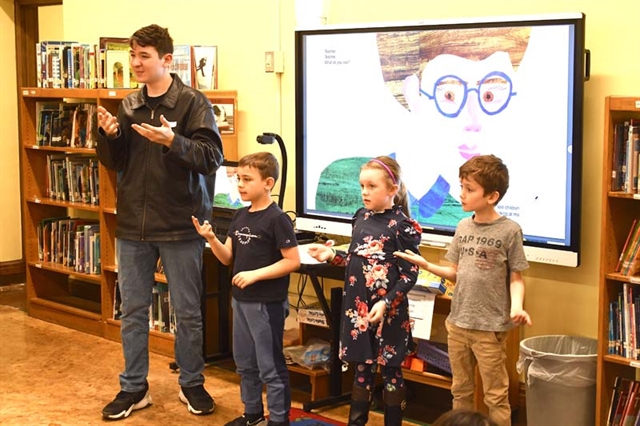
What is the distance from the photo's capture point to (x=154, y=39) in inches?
154

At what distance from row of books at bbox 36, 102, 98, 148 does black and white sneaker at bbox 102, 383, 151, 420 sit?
1.92m

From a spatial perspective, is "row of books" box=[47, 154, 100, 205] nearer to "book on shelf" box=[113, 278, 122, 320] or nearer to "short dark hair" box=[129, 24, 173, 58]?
"book on shelf" box=[113, 278, 122, 320]

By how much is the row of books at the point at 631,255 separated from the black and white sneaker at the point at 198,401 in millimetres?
1878

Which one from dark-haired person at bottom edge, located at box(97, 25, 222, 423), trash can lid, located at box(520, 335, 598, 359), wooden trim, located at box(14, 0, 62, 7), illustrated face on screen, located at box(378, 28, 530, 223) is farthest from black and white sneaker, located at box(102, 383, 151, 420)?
wooden trim, located at box(14, 0, 62, 7)

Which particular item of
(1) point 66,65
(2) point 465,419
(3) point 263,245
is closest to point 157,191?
(3) point 263,245

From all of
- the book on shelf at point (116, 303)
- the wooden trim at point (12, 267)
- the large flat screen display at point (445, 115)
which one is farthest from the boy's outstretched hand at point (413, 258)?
the wooden trim at point (12, 267)

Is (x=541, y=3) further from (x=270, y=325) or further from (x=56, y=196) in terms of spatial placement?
(x=56, y=196)

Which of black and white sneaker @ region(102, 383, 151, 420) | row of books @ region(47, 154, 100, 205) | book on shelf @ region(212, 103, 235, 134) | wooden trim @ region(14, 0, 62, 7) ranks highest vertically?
wooden trim @ region(14, 0, 62, 7)

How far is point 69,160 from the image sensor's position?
585cm

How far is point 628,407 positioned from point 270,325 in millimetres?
1412

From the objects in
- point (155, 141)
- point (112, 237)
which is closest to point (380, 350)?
point (155, 141)

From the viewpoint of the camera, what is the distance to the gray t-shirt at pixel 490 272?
3.35 meters

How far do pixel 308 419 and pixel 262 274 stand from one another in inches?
32.8

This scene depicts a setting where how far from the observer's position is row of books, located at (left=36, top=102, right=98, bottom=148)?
5.68 meters
